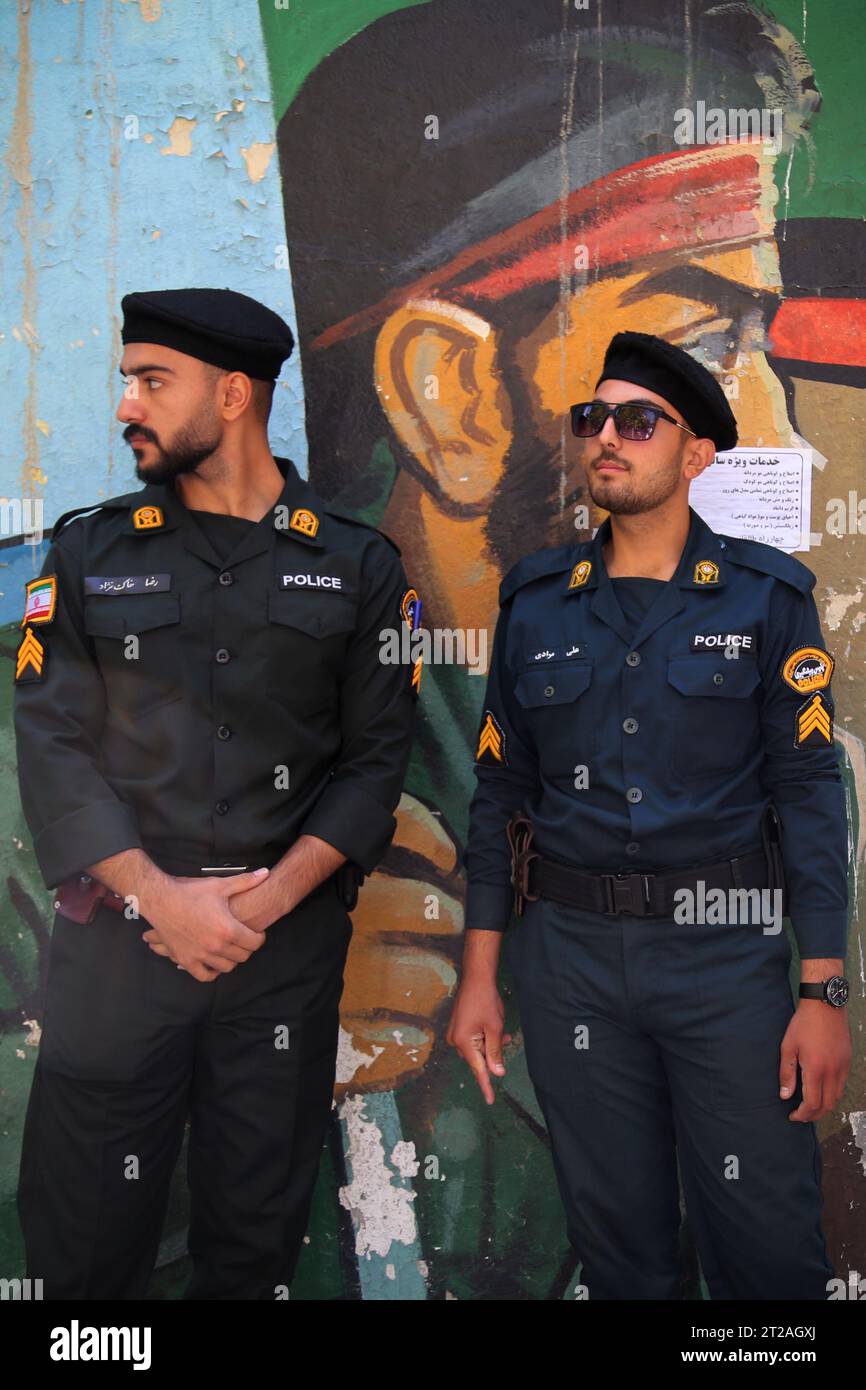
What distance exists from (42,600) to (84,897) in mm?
658

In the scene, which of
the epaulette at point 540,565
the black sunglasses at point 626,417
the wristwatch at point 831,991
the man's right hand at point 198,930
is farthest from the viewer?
the epaulette at point 540,565

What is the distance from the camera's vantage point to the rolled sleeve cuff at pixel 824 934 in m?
2.54

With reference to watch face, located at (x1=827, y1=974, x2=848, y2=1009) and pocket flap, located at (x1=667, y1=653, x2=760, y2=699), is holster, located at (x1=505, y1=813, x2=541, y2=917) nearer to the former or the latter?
pocket flap, located at (x1=667, y1=653, x2=760, y2=699)

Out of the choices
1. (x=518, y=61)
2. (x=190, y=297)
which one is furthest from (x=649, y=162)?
(x=190, y=297)

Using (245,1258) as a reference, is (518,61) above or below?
above

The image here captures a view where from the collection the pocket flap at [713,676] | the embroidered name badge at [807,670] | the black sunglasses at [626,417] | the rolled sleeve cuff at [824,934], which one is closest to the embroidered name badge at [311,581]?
the black sunglasses at [626,417]

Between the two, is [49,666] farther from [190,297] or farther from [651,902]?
[651,902]

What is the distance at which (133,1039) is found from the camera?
2510 millimetres

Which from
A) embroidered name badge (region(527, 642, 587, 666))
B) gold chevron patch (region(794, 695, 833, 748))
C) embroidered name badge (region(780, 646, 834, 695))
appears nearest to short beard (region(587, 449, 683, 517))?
embroidered name badge (region(527, 642, 587, 666))

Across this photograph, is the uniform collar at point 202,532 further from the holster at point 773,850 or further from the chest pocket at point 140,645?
the holster at point 773,850

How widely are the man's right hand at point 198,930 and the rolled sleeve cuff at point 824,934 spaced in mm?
1168

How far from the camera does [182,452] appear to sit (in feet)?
8.54

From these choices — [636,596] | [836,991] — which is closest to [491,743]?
[636,596]

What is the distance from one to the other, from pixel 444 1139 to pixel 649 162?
8.97 feet
